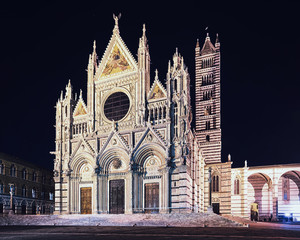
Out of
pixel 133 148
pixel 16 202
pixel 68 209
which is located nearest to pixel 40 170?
pixel 16 202

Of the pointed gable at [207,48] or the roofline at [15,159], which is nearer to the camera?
the roofline at [15,159]

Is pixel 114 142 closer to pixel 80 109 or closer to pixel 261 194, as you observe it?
pixel 80 109

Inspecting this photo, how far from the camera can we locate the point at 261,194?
50125 millimetres

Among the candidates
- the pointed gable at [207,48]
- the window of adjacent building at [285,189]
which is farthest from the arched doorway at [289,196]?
the pointed gable at [207,48]

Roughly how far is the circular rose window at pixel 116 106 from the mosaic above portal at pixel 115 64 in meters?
2.70

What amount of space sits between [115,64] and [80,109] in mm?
6492

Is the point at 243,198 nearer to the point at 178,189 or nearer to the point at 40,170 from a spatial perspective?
the point at 178,189

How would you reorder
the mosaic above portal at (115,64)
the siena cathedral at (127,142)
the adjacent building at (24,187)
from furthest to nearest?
1. the adjacent building at (24,187)
2. the mosaic above portal at (115,64)
3. the siena cathedral at (127,142)

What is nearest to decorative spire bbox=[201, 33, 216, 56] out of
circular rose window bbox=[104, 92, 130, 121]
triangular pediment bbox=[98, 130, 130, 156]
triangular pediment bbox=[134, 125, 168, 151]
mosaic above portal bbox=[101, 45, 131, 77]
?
mosaic above portal bbox=[101, 45, 131, 77]

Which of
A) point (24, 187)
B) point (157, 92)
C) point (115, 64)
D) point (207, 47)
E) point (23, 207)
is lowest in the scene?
point (23, 207)

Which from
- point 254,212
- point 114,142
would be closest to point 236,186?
point 254,212

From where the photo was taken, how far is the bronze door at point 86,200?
37844 millimetres

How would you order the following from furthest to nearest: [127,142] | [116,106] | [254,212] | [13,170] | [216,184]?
[254,212] → [216,184] → [13,170] → [116,106] → [127,142]

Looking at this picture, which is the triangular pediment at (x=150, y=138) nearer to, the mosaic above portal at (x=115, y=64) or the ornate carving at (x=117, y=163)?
the ornate carving at (x=117, y=163)
